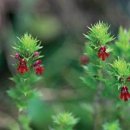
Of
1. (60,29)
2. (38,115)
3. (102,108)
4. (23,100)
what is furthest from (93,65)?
(60,29)

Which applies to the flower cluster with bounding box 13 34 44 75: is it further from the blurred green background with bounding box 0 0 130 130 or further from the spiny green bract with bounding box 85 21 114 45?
the blurred green background with bounding box 0 0 130 130

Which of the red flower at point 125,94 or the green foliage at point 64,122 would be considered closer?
the red flower at point 125,94

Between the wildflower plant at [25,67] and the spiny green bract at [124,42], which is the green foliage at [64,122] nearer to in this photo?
the wildflower plant at [25,67]

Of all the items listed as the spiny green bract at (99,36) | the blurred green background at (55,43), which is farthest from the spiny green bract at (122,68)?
the blurred green background at (55,43)

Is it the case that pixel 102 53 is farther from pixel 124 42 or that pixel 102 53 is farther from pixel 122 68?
pixel 124 42

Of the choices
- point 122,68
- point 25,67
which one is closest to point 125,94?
point 122,68
